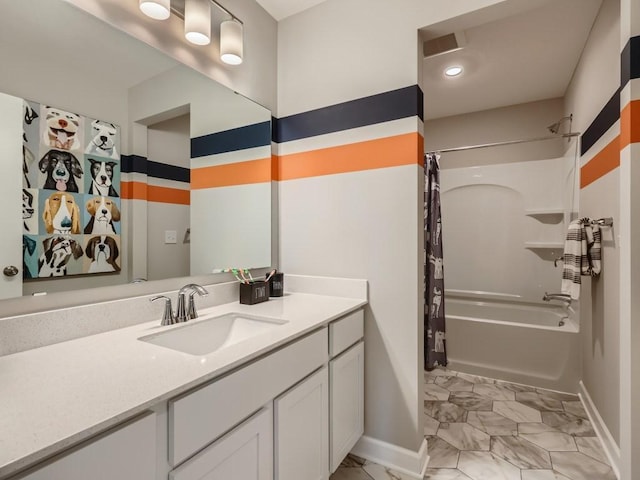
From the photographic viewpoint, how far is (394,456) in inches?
65.5

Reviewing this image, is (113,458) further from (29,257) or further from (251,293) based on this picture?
(251,293)

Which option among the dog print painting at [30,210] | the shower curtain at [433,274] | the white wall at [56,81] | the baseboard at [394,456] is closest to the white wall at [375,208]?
the baseboard at [394,456]

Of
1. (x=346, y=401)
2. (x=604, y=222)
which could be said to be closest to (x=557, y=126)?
(x=604, y=222)

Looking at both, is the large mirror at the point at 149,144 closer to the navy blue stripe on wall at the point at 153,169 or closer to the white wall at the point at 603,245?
the navy blue stripe on wall at the point at 153,169

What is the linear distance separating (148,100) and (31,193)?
1.95 ft

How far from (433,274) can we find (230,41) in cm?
203

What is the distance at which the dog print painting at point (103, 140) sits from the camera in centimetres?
116

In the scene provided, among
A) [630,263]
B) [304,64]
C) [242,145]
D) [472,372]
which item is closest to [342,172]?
[242,145]

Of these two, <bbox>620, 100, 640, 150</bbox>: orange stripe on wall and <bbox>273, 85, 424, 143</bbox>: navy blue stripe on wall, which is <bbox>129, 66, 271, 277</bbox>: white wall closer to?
<bbox>273, 85, 424, 143</bbox>: navy blue stripe on wall

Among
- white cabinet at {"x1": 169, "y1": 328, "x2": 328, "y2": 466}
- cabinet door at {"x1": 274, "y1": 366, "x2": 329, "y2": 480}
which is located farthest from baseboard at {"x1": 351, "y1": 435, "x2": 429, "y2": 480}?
white cabinet at {"x1": 169, "y1": 328, "x2": 328, "y2": 466}

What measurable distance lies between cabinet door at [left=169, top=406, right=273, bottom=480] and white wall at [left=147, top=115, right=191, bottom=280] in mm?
770

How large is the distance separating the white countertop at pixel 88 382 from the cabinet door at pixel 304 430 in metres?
0.24

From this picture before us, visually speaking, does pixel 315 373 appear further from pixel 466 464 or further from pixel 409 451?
pixel 466 464

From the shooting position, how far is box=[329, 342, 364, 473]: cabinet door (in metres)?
1.43
